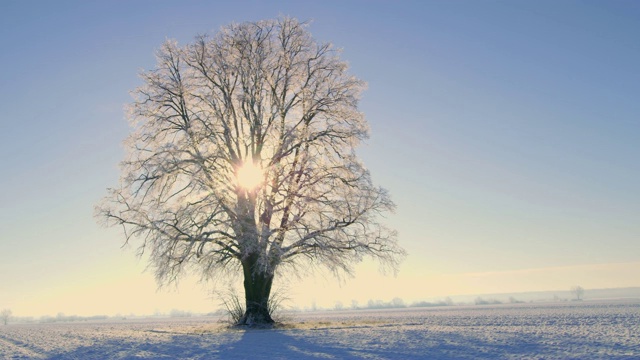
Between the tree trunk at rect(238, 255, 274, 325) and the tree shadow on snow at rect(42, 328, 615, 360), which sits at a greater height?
the tree trunk at rect(238, 255, 274, 325)

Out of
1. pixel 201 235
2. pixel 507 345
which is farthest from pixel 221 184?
pixel 507 345

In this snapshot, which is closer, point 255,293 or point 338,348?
point 338,348

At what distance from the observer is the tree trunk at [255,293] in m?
25.3

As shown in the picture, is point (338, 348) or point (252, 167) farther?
point (252, 167)

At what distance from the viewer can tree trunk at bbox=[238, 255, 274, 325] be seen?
2528cm

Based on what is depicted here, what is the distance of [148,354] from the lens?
44.6ft

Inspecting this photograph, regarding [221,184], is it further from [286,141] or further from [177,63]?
[177,63]

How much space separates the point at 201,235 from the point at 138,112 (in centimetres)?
841

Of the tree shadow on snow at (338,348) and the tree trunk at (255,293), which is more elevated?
the tree trunk at (255,293)

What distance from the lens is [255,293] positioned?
2586 centimetres

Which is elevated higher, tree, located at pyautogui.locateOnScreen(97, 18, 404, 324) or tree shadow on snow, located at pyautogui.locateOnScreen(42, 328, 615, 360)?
tree, located at pyautogui.locateOnScreen(97, 18, 404, 324)

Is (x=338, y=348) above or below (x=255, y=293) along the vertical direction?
below

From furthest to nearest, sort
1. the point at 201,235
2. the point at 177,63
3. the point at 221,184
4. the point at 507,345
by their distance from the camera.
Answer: the point at 177,63, the point at 221,184, the point at 201,235, the point at 507,345

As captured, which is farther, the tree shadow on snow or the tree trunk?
the tree trunk
